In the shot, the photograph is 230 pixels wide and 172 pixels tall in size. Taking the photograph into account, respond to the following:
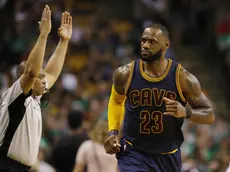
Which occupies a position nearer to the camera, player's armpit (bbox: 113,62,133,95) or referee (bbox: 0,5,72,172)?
referee (bbox: 0,5,72,172)

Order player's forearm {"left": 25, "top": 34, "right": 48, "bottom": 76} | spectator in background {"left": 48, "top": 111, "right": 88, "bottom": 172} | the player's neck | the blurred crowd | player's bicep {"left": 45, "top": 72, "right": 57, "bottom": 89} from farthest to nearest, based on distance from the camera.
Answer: the blurred crowd
spectator in background {"left": 48, "top": 111, "right": 88, "bottom": 172}
player's bicep {"left": 45, "top": 72, "right": 57, "bottom": 89}
the player's neck
player's forearm {"left": 25, "top": 34, "right": 48, "bottom": 76}

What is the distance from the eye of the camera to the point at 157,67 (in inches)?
315

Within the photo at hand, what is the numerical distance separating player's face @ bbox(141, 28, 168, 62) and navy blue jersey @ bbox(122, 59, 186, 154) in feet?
0.67

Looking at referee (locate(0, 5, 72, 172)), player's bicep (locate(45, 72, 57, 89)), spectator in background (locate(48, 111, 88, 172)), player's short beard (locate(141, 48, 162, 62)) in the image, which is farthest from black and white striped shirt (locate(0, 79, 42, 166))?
spectator in background (locate(48, 111, 88, 172))

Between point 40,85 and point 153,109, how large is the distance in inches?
48.4

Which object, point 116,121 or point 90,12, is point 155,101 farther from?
point 90,12

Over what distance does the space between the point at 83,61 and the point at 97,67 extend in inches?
24.7

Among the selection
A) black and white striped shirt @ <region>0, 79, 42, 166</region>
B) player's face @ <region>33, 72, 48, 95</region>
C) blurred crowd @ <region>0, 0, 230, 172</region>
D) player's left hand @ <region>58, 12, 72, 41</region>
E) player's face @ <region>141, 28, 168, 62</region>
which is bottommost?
black and white striped shirt @ <region>0, 79, 42, 166</region>

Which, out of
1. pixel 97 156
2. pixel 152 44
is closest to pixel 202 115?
pixel 152 44

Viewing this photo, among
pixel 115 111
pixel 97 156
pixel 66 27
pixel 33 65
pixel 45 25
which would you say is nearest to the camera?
pixel 33 65

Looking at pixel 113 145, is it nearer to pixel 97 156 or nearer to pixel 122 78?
pixel 122 78

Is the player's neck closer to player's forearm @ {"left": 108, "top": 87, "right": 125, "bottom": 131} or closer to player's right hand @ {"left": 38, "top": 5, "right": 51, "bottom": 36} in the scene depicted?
player's forearm @ {"left": 108, "top": 87, "right": 125, "bottom": 131}

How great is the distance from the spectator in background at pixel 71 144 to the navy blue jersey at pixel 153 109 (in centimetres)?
275

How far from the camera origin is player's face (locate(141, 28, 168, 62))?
787cm
